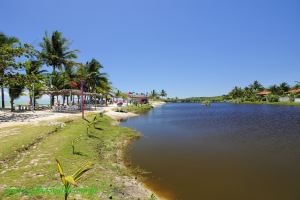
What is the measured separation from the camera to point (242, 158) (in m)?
13.9

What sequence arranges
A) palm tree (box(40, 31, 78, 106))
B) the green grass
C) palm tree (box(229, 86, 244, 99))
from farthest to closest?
palm tree (box(229, 86, 244, 99))
palm tree (box(40, 31, 78, 106))
the green grass

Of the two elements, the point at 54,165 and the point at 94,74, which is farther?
the point at 94,74

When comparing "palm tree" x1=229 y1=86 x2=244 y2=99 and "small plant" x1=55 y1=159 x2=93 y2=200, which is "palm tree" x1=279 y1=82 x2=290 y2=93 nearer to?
"palm tree" x1=229 y1=86 x2=244 y2=99

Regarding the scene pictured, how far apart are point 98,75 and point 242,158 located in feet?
159

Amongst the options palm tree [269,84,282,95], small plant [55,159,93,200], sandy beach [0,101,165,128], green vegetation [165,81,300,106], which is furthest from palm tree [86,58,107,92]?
palm tree [269,84,282,95]

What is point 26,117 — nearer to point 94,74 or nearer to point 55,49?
point 55,49

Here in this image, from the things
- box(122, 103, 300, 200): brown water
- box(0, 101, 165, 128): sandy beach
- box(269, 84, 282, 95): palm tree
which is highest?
box(269, 84, 282, 95): palm tree

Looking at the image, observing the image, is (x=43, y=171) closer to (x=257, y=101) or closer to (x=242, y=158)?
(x=242, y=158)

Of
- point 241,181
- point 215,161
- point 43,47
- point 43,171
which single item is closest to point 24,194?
point 43,171

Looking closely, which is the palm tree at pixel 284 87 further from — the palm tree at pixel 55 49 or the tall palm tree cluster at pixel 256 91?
the palm tree at pixel 55 49

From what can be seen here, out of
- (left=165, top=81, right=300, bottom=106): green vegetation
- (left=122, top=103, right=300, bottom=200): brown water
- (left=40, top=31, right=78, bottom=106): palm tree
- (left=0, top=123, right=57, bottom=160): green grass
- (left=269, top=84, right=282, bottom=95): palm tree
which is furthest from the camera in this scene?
(left=269, top=84, right=282, bottom=95): palm tree

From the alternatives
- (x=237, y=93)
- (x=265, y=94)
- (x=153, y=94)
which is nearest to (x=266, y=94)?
(x=265, y=94)

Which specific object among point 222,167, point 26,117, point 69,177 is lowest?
point 222,167

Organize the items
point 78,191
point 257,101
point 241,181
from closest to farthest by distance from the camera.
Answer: point 78,191 → point 241,181 → point 257,101
